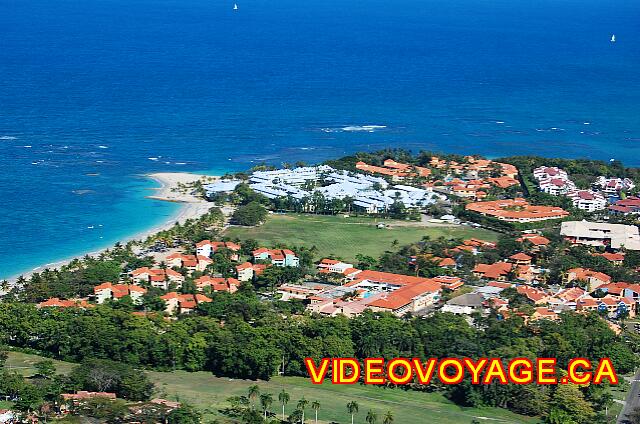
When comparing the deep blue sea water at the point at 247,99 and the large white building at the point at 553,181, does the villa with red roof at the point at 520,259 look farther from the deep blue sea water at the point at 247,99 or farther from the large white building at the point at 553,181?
the deep blue sea water at the point at 247,99

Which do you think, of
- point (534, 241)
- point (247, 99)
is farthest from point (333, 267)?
point (247, 99)

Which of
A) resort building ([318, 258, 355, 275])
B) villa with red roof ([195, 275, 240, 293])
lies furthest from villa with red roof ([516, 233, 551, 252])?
villa with red roof ([195, 275, 240, 293])

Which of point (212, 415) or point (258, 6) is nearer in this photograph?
point (212, 415)

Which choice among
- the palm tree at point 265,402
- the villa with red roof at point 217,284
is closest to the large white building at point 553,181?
the villa with red roof at point 217,284

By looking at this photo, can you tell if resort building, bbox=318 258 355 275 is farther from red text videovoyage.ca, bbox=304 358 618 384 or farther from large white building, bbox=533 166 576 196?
large white building, bbox=533 166 576 196

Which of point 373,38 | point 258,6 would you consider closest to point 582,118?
point 373,38

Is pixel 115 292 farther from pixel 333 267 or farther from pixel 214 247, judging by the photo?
pixel 333 267

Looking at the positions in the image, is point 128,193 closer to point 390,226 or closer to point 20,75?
point 390,226

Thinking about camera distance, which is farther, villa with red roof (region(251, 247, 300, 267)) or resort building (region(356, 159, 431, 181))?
resort building (region(356, 159, 431, 181))
